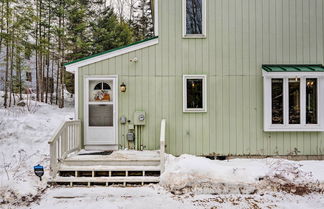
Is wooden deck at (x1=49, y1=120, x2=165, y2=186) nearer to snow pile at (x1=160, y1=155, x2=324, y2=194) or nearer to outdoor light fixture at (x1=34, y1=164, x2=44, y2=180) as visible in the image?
outdoor light fixture at (x1=34, y1=164, x2=44, y2=180)

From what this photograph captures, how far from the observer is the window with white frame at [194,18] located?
5965mm

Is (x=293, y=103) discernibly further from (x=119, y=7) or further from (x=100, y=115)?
(x=119, y=7)

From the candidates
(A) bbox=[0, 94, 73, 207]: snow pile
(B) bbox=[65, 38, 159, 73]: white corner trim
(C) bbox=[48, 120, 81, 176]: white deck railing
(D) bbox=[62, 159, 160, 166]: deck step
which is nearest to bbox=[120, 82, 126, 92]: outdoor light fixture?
(B) bbox=[65, 38, 159, 73]: white corner trim

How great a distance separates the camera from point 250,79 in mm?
5980

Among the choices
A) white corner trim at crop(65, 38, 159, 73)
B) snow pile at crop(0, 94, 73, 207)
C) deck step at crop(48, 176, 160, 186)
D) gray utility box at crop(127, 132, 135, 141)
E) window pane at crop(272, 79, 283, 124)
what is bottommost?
deck step at crop(48, 176, 160, 186)

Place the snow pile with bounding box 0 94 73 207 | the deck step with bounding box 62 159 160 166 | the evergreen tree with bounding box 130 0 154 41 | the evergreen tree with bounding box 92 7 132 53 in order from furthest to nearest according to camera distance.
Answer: the evergreen tree with bounding box 130 0 154 41
the evergreen tree with bounding box 92 7 132 53
the deck step with bounding box 62 159 160 166
the snow pile with bounding box 0 94 73 207

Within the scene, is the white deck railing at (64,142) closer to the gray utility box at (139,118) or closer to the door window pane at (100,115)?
the door window pane at (100,115)

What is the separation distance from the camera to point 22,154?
6.25m

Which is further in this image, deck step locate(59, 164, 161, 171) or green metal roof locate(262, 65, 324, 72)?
green metal roof locate(262, 65, 324, 72)

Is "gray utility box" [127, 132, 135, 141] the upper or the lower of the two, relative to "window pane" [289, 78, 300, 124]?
lower

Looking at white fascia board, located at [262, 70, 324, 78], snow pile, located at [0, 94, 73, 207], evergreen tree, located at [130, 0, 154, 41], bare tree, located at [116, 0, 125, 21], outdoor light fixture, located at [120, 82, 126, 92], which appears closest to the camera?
snow pile, located at [0, 94, 73, 207]

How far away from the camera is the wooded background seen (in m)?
11.4

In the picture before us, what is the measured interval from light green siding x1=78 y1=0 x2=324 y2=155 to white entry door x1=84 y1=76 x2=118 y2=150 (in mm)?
222

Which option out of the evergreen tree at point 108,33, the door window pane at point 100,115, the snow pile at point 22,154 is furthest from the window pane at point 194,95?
the evergreen tree at point 108,33
